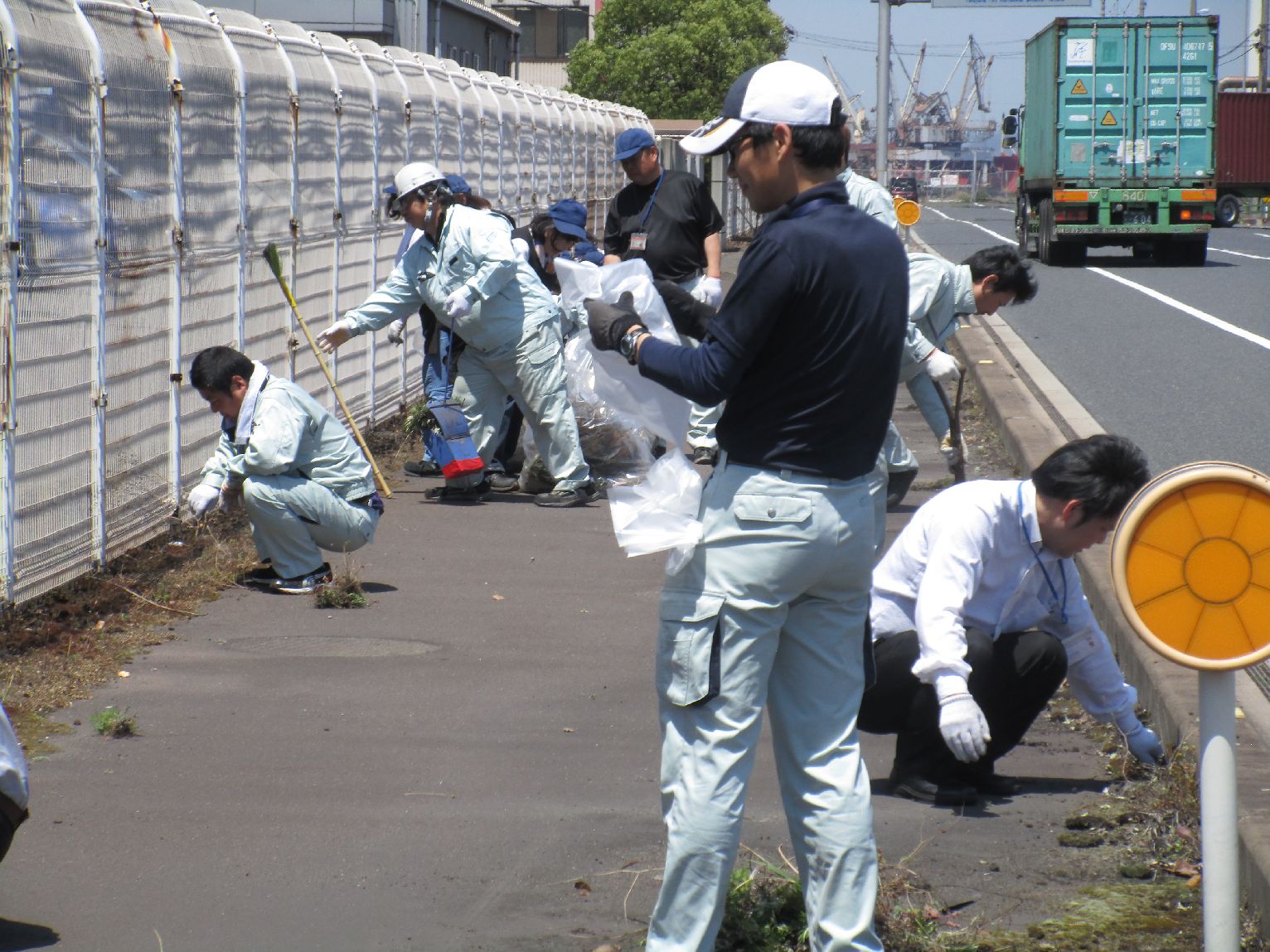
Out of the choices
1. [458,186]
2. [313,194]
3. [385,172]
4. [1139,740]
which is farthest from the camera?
[385,172]

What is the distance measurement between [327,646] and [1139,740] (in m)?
3.02

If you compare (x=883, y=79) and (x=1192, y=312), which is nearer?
(x=1192, y=312)

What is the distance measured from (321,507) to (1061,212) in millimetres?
20802

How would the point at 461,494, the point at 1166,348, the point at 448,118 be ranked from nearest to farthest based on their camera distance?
the point at 461,494 → the point at 448,118 → the point at 1166,348

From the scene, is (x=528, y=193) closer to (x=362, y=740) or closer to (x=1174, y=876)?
(x=362, y=740)

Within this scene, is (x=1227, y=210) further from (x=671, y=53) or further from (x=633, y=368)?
(x=633, y=368)

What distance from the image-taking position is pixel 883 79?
23.5m

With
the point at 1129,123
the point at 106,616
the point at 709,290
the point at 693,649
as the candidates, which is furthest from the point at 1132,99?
the point at 693,649

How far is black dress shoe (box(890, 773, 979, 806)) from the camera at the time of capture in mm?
4527

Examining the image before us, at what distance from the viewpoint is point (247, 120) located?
867 centimetres

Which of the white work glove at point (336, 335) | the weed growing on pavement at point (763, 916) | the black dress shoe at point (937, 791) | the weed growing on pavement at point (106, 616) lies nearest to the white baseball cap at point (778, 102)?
the weed growing on pavement at point (763, 916)

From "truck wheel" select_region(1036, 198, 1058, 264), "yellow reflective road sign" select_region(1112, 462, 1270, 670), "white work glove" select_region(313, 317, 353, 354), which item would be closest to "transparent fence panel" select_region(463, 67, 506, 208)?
"white work glove" select_region(313, 317, 353, 354)

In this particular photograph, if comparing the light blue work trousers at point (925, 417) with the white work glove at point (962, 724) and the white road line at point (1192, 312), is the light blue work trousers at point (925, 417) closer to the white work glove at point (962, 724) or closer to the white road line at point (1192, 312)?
the white work glove at point (962, 724)

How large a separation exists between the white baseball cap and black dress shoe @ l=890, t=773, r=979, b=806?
2099 mm
